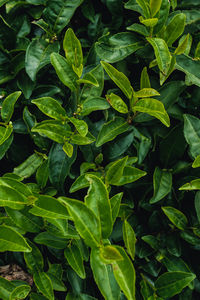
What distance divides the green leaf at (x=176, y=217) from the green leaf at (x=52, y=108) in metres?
0.59

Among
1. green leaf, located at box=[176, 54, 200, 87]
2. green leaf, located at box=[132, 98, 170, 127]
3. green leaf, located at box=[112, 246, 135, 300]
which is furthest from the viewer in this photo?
green leaf, located at box=[176, 54, 200, 87]

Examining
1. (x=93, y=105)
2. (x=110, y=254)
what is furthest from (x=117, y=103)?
(x=110, y=254)

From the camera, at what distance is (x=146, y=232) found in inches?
61.2

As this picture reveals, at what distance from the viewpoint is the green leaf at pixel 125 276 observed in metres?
0.92

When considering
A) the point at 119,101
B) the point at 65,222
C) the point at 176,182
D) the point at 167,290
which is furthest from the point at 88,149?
the point at 167,290

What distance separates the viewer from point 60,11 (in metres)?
1.41

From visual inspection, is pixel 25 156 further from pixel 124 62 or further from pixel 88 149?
pixel 124 62

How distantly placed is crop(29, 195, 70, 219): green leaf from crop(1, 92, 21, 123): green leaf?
0.38 m

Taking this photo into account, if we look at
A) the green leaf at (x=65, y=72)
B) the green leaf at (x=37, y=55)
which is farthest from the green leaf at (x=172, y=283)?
the green leaf at (x=37, y=55)

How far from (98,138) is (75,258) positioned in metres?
0.48

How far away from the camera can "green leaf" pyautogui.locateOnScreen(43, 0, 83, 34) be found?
1.41m

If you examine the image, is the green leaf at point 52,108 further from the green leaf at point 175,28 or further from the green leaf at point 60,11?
the green leaf at point 175,28

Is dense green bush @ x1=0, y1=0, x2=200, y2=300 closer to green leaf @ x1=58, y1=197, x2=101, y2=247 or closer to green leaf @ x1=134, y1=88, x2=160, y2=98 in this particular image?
green leaf @ x1=134, y1=88, x2=160, y2=98

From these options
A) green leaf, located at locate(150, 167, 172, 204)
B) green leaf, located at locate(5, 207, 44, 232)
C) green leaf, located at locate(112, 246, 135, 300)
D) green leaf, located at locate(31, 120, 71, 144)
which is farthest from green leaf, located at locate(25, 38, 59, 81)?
green leaf, located at locate(112, 246, 135, 300)
